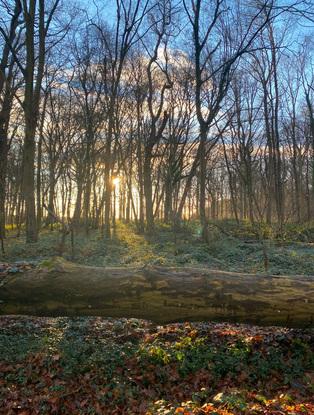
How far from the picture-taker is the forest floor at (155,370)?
432cm

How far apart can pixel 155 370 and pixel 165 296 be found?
1006mm

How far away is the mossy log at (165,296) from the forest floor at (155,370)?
18.8 inches

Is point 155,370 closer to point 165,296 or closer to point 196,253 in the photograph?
point 165,296

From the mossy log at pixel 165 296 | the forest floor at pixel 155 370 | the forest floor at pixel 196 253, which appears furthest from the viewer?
the forest floor at pixel 196 253

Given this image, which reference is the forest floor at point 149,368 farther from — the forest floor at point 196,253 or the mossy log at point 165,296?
the forest floor at point 196,253

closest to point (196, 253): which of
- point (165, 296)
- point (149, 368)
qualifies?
point (165, 296)

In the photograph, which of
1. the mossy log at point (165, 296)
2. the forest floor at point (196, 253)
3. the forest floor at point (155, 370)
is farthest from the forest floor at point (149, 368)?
the forest floor at point (196, 253)

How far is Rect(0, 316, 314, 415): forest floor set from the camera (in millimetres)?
4320

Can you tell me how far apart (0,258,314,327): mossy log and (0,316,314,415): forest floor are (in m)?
0.48

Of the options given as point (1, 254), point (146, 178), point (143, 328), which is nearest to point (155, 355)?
point (143, 328)

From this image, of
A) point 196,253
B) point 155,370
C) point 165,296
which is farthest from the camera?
point 196,253

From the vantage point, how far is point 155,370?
508cm

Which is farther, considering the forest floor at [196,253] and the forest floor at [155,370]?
the forest floor at [196,253]

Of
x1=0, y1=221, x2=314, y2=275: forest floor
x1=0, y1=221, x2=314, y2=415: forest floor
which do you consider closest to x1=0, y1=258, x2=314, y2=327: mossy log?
x1=0, y1=221, x2=314, y2=415: forest floor
